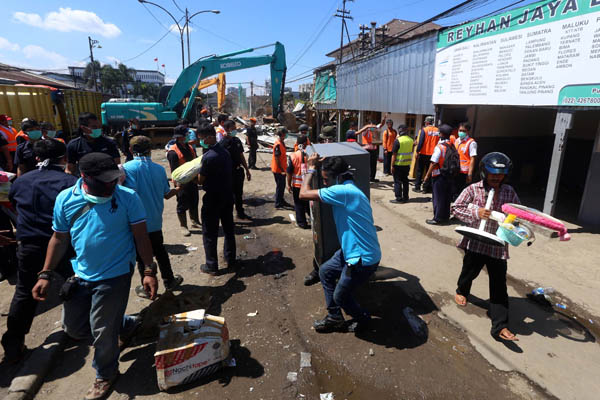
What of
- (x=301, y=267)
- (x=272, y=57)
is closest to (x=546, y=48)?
(x=301, y=267)

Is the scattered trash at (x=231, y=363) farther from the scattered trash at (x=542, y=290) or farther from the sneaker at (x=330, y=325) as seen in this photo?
the scattered trash at (x=542, y=290)

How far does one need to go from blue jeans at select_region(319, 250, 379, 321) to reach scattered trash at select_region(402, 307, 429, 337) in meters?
0.53

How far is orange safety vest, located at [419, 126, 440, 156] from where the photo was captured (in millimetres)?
7866

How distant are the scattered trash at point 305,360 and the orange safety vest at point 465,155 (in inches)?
215

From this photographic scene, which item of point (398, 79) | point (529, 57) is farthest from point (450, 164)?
point (398, 79)

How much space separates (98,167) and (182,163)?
141 inches

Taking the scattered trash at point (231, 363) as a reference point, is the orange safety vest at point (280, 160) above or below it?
above

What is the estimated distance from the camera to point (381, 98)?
12062 millimetres

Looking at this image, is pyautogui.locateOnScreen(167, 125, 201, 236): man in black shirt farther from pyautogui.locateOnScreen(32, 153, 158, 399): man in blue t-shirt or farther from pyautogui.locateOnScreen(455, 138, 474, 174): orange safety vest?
pyautogui.locateOnScreen(455, 138, 474, 174): orange safety vest

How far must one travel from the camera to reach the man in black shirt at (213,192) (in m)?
4.27

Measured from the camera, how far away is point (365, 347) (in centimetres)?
312

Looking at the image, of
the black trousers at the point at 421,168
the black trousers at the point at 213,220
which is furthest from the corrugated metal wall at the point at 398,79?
the black trousers at the point at 213,220

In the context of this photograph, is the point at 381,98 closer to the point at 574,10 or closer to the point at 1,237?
the point at 574,10

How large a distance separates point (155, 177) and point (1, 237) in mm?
1540
